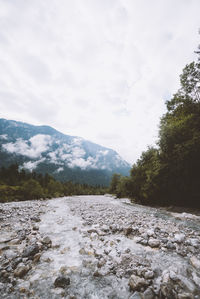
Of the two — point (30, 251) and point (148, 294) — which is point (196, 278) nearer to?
point (148, 294)

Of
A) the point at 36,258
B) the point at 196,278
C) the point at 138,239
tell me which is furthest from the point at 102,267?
the point at 196,278

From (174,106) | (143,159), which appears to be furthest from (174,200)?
(174,106)

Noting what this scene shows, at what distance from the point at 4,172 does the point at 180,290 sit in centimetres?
6545

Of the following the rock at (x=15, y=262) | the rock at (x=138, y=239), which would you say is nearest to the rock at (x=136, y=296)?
the rock at (x=138, y=239)

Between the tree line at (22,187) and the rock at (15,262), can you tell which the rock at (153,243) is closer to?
the rock at (15,262)

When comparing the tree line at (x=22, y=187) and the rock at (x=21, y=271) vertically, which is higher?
the rock at (x=21, y=271)

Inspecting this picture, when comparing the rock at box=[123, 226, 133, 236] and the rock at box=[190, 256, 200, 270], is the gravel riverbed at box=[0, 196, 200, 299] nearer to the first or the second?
the rock at box=[190, 256, 200, 270]

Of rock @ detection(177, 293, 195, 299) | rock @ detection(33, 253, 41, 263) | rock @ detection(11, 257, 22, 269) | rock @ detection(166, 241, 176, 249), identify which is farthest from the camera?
rock @ detection(166, 241, 176, 249)

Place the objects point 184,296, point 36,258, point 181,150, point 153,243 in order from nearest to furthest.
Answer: point 184,296, point 36,258, point 153,243, point 181,150

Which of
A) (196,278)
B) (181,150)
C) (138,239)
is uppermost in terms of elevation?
(181,150)

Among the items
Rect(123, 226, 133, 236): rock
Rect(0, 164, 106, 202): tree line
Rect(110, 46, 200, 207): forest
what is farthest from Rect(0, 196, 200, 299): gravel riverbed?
Rect(0, 164, 106, 202): tree line

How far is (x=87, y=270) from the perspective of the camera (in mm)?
3080

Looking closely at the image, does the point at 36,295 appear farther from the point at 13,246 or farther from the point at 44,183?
the point at 44,183

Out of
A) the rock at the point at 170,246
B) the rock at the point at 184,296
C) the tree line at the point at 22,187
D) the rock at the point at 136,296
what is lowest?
the tree line at the point at 22,187
